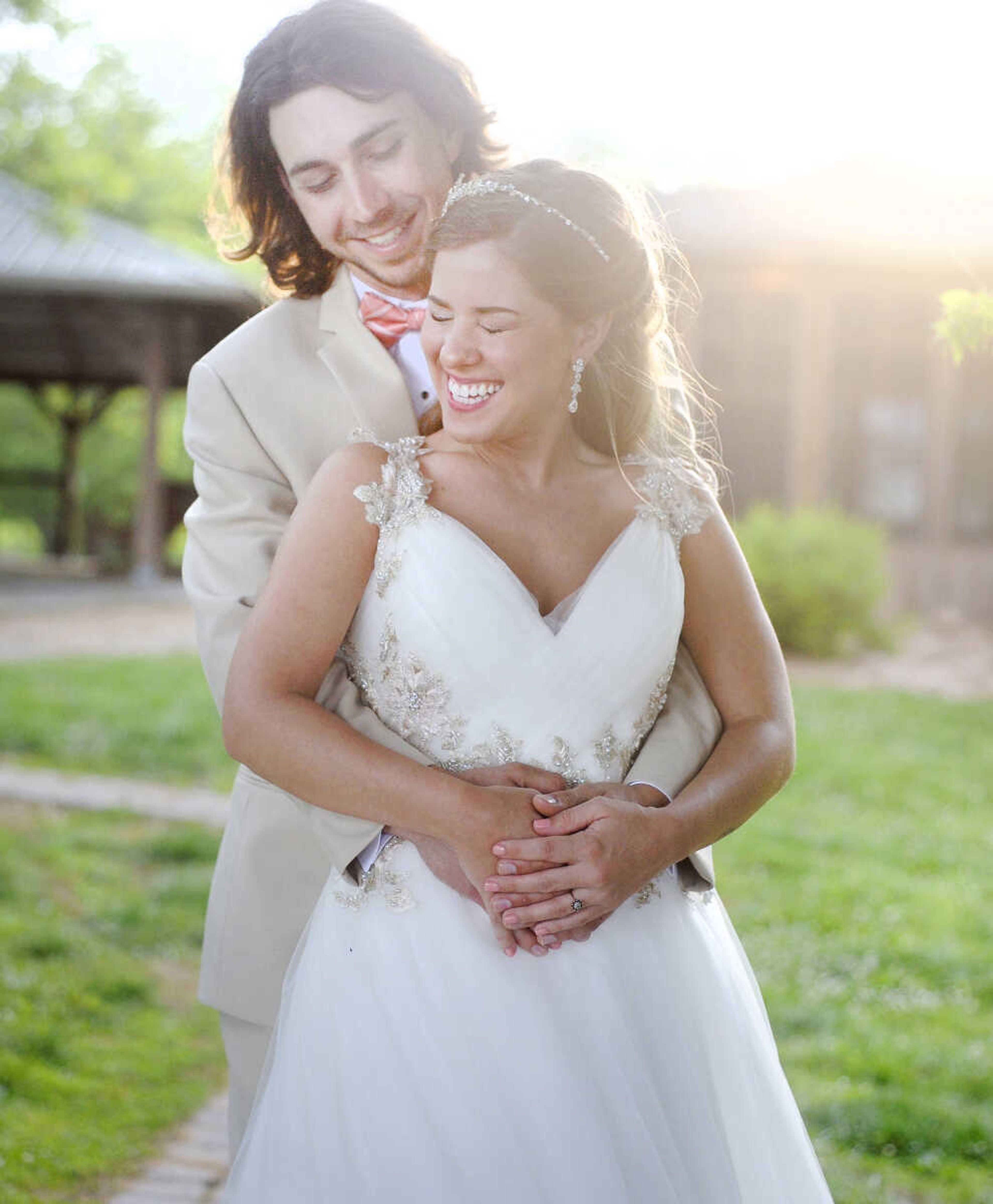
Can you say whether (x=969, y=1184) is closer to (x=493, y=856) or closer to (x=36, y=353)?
(x=493, y=856)

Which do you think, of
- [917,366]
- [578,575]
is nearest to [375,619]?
[578,575]

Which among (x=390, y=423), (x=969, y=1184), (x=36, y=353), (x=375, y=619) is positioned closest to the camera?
(x=375, y=619)

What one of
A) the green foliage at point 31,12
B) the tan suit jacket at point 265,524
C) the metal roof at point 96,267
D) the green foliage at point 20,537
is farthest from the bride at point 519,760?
the green foliage at point 20,537

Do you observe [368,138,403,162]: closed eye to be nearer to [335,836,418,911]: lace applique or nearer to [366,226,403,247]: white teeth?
[366,226,403,247]: white teeth

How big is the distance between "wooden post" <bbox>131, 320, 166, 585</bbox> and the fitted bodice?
15.9 metres

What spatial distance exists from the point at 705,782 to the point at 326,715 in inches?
24.7

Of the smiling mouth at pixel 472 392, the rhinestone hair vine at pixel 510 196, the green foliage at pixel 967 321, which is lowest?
the smiling mouth at pixel 472 392

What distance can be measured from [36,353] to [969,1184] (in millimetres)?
20281

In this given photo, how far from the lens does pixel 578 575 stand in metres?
2.38

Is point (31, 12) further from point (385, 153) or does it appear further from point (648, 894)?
point (648, 894)

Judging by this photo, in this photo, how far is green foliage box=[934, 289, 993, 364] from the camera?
8.68 ft

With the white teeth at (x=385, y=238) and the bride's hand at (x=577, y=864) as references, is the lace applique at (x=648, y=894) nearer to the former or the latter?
the bride's hand at (x=577, y=864)

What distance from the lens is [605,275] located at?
7.63 feet

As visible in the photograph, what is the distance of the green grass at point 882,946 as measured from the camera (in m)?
4.24
